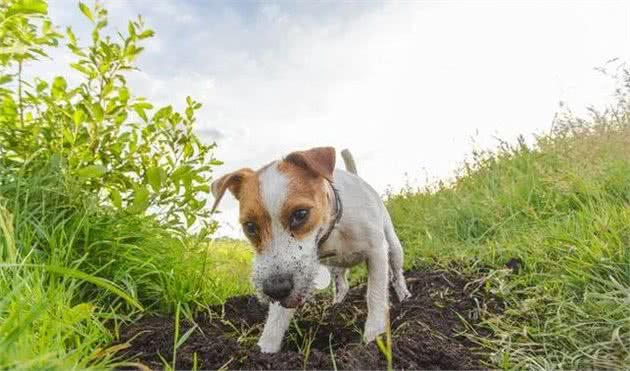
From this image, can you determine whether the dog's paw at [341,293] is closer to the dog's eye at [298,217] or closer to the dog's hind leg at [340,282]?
the dog's hind leg at [340,282]

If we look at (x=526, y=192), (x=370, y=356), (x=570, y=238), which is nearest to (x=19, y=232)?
(x=370, y=356)

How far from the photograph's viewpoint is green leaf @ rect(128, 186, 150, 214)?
372 cm

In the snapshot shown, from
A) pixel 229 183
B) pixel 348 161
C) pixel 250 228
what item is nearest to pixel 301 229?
pixel 250 228

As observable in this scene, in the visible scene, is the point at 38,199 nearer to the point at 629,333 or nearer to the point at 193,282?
the point at 193,282

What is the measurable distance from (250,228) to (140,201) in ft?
3.83

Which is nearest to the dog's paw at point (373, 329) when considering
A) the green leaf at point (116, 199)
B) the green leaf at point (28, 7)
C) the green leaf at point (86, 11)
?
the green leaf at point (116, 199)

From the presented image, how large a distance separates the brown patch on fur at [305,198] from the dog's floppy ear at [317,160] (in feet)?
0.09

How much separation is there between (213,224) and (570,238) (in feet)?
8.42

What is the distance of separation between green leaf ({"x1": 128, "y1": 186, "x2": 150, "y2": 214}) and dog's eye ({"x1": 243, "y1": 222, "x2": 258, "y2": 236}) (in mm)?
1101

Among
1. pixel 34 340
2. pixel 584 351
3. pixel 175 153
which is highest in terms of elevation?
pixel 175 153

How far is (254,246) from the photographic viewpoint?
2.96m

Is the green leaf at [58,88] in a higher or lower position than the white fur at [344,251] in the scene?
higher

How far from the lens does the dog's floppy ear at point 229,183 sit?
10.4ft

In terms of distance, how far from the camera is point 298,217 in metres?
2.89
